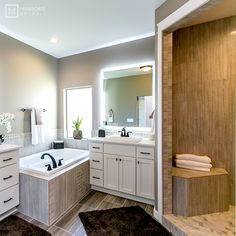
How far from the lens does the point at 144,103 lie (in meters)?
2.84

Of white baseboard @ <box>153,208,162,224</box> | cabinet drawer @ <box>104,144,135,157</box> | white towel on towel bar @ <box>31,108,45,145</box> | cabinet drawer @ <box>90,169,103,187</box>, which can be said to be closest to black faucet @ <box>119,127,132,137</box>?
cabinet drawer @ <box>104,144,135,157</box>

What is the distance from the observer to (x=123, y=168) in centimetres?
247

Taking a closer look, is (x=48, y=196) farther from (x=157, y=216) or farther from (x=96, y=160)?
(x=157, y=216)

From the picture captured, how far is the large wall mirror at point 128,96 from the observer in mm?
2803

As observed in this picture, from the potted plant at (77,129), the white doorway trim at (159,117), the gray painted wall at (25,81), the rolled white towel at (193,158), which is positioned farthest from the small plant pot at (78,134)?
the rolled white towel at (193,158)

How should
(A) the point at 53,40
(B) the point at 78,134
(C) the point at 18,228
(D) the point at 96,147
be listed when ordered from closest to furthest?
1. (C) the point at 18,228
2. (D) the point at 96,147
3. (A) the point at 53,40
4. (B) the point at 78,134

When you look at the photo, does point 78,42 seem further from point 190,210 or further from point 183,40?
point 190,210

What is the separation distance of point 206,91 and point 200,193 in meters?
1.32

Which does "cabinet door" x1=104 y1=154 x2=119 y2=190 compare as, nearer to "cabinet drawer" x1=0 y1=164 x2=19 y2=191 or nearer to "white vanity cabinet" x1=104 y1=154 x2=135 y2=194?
"white vanity cabinet" x1=104 y1=154 x2=135 y2=194

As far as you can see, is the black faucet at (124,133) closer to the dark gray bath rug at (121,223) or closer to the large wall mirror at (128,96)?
the large wall mirror at (128,96)

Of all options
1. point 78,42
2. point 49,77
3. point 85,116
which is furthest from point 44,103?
point 78,42

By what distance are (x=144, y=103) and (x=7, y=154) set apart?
221 cm

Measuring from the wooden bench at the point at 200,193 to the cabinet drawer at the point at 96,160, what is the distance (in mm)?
1223

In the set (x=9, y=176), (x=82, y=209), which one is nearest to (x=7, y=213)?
(x=9, y=176)
